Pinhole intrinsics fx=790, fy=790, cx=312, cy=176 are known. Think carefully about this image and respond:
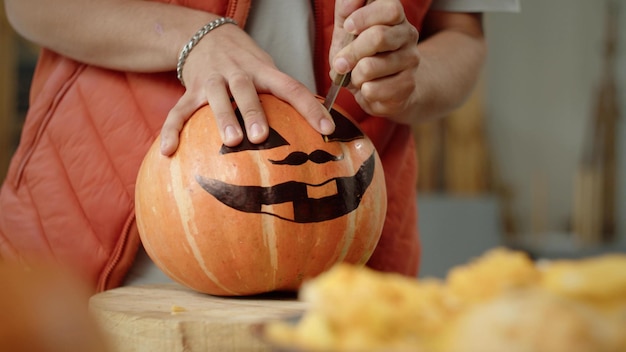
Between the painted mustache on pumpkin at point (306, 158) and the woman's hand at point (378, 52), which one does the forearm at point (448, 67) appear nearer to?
the woman's hand at point (378, 52)

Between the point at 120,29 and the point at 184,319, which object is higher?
the point at 120,29

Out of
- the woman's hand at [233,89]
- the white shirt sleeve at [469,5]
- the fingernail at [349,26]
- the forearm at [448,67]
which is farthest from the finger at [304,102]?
the white shirt sleeve at [469,5]

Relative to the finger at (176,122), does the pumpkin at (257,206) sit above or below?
below

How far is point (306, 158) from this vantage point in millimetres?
1201

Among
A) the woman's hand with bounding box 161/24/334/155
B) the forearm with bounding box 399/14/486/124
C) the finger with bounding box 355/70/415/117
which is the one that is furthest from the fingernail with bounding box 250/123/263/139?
the forearm with bounding box 399/14/486/124

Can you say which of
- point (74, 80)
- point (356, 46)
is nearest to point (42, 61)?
point (74, 80)

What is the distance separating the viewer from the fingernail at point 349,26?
120 centimetres

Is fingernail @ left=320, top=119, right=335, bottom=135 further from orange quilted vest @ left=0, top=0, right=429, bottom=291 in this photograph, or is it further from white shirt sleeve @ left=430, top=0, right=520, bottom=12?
white shirt sleeve @ left=430, top=0, right=520, bottom=12

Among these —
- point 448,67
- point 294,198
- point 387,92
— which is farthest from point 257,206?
point 448,67

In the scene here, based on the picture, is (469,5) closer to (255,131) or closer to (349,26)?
(349,26)

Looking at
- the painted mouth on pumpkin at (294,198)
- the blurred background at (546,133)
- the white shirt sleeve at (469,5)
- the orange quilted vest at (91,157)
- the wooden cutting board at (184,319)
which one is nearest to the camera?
the wooden cutting board at (184,319)

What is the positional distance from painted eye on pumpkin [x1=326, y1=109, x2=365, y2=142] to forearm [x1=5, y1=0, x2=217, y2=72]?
279mm

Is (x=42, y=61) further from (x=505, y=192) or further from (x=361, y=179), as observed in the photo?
(x=505, y=192)

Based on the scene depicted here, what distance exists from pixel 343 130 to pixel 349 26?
0.55 feet
